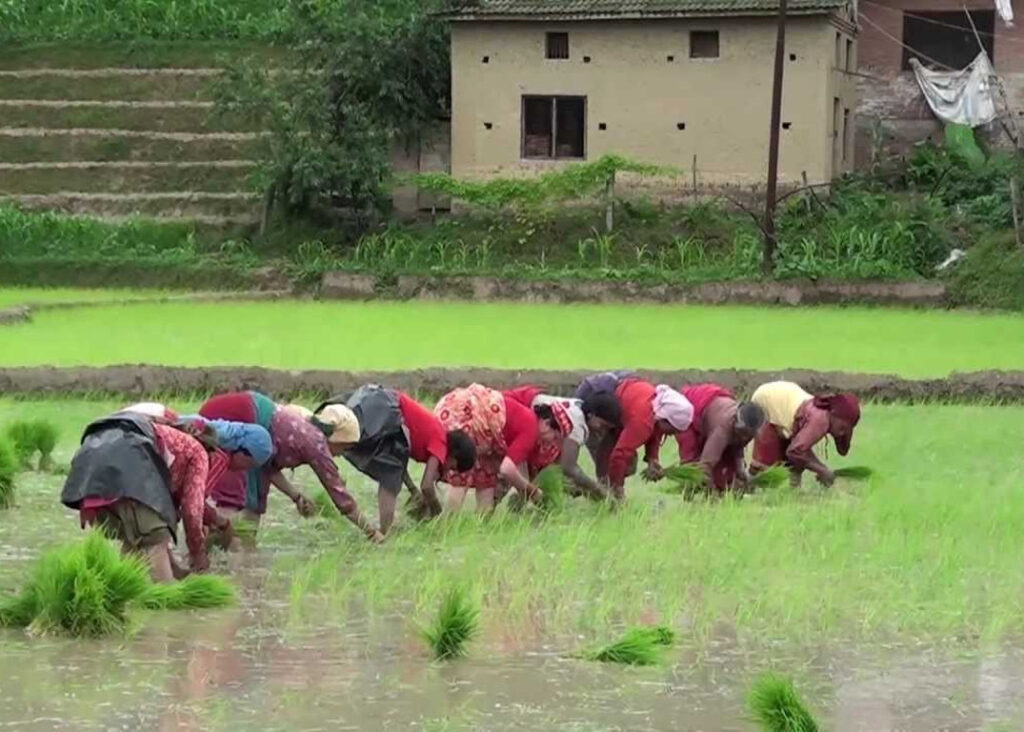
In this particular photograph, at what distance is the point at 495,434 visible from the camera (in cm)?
985

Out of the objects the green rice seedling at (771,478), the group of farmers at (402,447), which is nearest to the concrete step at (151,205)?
the green rice seedling at (771,478)

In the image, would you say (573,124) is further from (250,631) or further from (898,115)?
(250,631)

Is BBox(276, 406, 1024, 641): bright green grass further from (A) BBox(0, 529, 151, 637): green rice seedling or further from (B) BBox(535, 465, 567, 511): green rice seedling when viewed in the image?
(A) BBox(0, 529, 151, 637): green rice seedling

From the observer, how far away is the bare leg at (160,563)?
25.8 ft

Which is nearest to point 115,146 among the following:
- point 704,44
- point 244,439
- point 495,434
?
point 704,44

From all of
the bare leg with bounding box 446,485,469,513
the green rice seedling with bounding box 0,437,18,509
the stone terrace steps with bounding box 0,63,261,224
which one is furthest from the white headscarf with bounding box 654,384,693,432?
the stone terrace steps with bounding box 0,63,261,224

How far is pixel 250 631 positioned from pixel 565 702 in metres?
1.56

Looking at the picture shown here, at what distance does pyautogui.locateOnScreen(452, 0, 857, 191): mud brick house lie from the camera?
32281 millimetres

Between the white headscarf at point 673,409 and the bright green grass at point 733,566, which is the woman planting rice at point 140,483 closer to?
the bright green grass at point 733,566

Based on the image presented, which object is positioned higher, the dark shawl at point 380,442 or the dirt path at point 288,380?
the dark shawl at point 380,442

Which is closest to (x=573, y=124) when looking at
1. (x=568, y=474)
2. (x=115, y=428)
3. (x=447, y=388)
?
(x=447, y=388)

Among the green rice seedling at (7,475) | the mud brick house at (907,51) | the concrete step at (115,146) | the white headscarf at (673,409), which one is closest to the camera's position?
the green rice seedling at (7,475)

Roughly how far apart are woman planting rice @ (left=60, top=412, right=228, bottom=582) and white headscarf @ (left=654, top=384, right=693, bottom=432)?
3081mm

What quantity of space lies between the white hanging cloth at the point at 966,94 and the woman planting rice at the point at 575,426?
2474 centimetres
